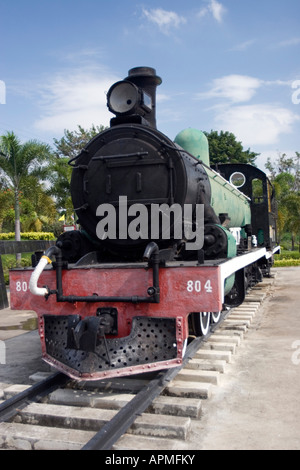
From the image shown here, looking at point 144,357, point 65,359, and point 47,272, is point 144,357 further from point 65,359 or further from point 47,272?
point 47,272

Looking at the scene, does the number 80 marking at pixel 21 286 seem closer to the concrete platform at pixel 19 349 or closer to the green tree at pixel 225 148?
the concrete platform at pixel 19 349

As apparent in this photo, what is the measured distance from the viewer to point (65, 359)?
14.0ft

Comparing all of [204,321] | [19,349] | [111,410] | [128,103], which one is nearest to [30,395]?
[111,410]

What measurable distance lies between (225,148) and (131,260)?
109 feet

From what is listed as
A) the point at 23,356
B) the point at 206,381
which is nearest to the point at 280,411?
the point at 206,381

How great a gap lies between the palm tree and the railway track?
47.9 feet

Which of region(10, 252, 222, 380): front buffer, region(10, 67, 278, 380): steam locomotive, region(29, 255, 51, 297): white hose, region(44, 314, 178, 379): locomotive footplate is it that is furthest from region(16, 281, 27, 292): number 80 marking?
region(44, 314, 178, 379): locomotive footplate

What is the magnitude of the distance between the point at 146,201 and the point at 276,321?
412 centimetres

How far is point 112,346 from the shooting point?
4.14 m

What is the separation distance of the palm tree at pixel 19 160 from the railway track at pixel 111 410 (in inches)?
574

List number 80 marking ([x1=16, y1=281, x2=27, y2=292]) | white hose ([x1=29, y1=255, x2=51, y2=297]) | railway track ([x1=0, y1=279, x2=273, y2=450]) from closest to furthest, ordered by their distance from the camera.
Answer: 1. railway track ([x1=0, y1=279, x2=273, y2=450])
2. white hose ([x1=29, y1=255, x2=51, y2=297])
3. number 80 marking ([x1=16, y1=281, x2=27, y2=292])

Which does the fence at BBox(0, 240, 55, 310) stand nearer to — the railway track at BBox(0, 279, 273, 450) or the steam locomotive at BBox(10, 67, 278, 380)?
the steam locomotive at BBox(10, 67, 278, 380)

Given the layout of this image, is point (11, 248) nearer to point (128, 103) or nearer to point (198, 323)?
point (128, 103)

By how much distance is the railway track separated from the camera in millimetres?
3248
